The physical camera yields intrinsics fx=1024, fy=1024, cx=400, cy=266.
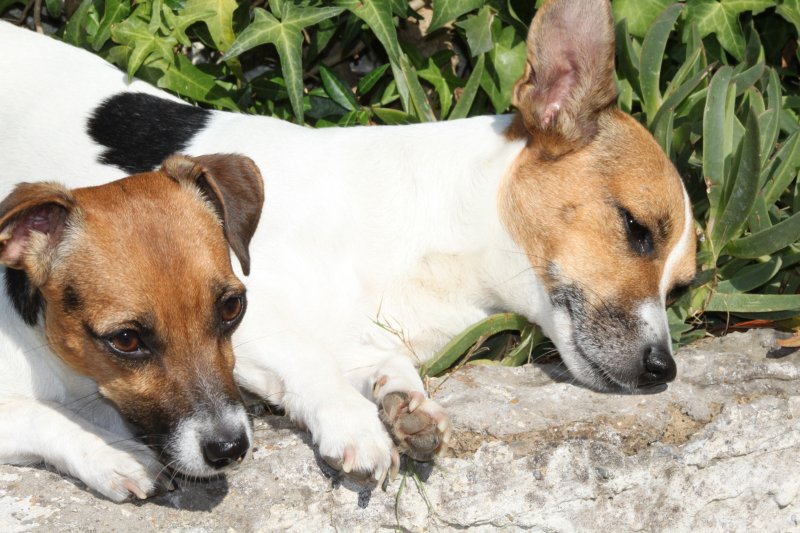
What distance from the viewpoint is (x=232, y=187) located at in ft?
14.6

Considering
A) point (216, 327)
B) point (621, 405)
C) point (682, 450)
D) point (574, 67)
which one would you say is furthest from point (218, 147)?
point (682, 450)

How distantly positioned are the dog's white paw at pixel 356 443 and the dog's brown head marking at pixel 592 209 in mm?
1185

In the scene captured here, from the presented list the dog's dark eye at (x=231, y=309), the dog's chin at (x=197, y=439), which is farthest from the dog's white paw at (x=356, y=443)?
the dog's dark eye at (x=231, y=309)

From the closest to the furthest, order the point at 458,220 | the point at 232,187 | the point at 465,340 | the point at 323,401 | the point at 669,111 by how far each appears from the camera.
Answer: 1. the point at 323,401
2. the point at 232,187
3. the point at 465,340
4. the point at 458,220
5. the point at 669,111

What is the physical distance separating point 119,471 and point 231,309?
779 mm

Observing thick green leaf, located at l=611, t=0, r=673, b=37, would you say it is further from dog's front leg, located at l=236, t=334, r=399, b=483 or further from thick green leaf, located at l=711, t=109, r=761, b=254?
dog's front leg, located at l=236, t=334, r=399, b=483

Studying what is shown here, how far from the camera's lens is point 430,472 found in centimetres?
422

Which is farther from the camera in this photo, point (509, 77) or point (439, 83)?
point (439, 83)

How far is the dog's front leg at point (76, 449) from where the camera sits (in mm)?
3955

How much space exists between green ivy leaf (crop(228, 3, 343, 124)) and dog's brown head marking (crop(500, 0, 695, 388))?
1447mm

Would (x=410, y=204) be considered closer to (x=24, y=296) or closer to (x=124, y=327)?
(x=124, y=327)

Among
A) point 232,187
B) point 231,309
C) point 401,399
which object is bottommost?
point 401,399

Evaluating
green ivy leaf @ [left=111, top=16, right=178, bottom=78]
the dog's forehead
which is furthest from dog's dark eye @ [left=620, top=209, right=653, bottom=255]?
Result: green ivy leaf @ [left=111, top=16, right=178, bottom=78]

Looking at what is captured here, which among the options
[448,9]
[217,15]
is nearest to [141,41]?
[217,15]
